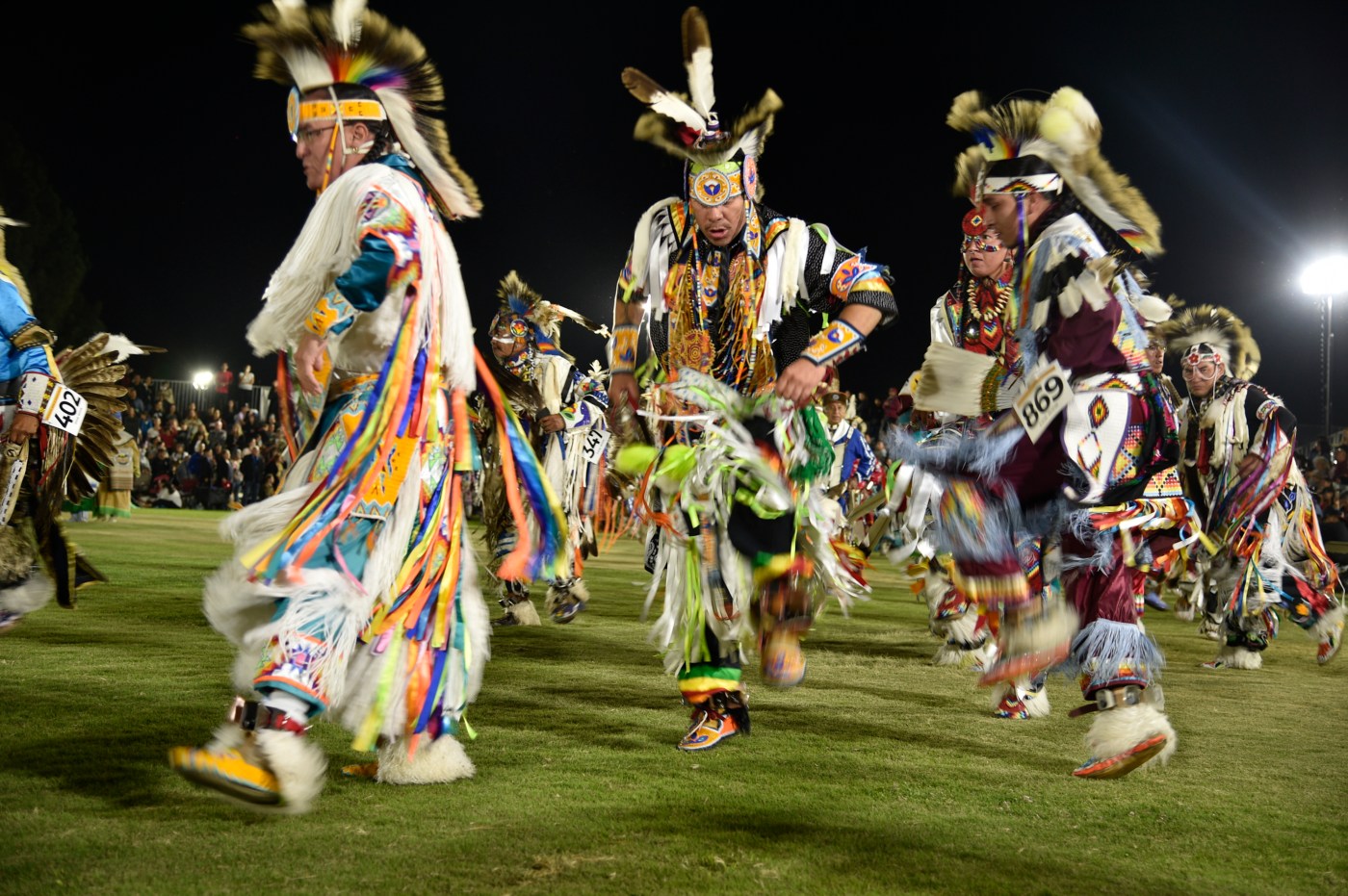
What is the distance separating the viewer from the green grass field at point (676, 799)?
2.54 meters

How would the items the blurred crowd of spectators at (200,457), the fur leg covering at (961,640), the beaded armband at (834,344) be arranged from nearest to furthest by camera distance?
the beaded armband at (834,344) < the fur leg covering at (961,640) < the blurred crowd of spectators at (200,457)

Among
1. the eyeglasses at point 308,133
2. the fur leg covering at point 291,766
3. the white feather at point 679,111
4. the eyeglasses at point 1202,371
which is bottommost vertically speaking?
the fur leg covering at point 291,766

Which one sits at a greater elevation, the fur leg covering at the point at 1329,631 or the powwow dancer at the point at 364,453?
the powwow dancer at the point at 364,453

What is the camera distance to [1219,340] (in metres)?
6.92

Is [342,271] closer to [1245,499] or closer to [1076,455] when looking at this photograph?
[1076,455]

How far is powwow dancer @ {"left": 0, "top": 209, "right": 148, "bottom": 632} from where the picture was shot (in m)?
5.33

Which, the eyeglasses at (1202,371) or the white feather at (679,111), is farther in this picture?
the eyeglasses at (1202,371)

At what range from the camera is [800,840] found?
9.28 feet

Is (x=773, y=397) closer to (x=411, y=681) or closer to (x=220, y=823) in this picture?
(x=411, y=681)

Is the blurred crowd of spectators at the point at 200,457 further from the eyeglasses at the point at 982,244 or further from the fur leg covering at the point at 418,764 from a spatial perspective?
the fur leg covering at the point at 418,764

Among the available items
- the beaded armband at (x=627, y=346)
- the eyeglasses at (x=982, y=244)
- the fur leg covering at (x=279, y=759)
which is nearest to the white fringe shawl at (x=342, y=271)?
the fur leg covering at (x=279, y=759)

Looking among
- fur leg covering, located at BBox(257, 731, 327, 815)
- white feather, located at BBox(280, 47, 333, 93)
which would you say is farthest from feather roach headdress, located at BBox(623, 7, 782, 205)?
fur leg covering, located at BBox(257, 731, 327, 815)

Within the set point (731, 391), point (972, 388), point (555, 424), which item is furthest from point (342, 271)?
point (555, 424)

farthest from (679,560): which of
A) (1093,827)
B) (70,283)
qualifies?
(70,283)
